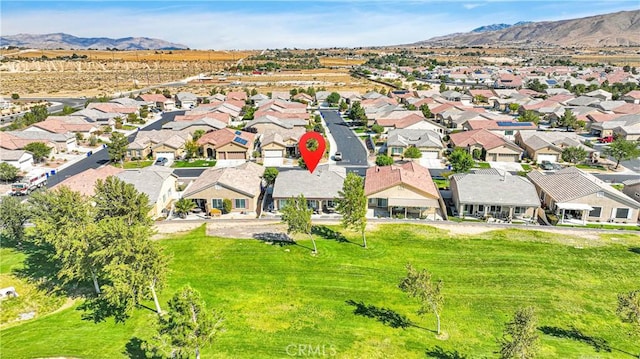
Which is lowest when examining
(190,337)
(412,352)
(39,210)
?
(412,352)

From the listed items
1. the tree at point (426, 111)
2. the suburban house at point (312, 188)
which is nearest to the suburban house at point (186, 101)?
the tree at point (426, 111)

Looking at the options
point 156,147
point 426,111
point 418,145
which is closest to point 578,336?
point 418,145


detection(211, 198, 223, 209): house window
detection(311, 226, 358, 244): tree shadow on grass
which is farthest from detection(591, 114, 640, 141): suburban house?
detection(211, 198, 223, 209): house window

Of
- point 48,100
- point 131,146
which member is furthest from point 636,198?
point 48,100

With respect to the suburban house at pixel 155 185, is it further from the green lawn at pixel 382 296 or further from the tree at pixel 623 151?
the tree at pixel 623 151

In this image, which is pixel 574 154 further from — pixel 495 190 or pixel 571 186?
pixel 495 190

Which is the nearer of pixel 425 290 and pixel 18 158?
pixel 425 290

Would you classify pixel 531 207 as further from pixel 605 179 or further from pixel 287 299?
pixel 287 299
